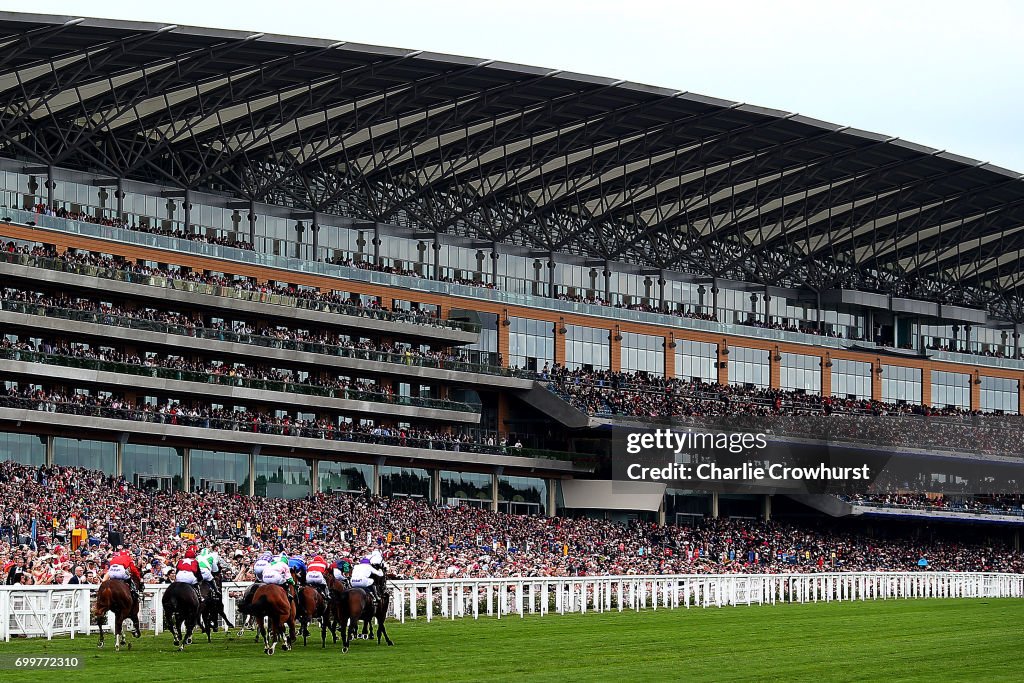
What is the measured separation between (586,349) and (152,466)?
23853 millimetres

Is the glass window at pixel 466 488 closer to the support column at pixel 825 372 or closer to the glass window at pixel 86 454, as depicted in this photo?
the glass window at pixel 86 454

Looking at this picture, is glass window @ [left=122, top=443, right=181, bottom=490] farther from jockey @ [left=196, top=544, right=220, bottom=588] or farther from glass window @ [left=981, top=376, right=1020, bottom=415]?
glass window @ [left=981, top=376, right=1020, bottom=415]

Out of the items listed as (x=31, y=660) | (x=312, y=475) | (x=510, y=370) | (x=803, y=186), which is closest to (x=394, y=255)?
(x=510, y=370)

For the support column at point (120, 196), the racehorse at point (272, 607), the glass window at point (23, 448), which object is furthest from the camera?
the support column at point (120, 196)

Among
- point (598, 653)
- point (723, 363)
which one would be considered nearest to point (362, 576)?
point (598, 653)

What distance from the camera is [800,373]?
276ft

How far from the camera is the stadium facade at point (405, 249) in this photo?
57.2m

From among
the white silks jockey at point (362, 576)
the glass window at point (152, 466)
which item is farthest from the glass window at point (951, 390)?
the white silks jockey at point (362, 576)

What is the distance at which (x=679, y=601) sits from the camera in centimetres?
4338

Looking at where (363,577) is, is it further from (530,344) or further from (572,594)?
(530,344)

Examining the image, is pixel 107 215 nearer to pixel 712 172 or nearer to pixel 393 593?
pixel 712 172

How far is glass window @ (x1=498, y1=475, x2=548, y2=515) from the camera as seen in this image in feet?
231

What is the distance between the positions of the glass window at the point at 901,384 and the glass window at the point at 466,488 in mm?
26779

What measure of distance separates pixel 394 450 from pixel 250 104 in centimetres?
1471
